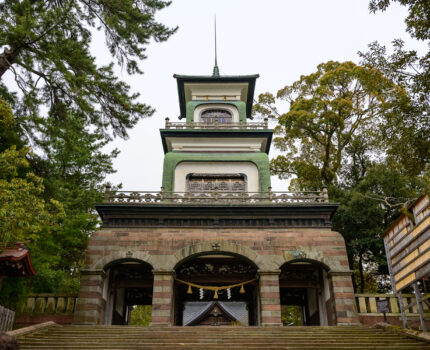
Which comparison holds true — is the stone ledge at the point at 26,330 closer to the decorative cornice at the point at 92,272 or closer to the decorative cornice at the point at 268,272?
the decorative cornice at the point at 92,272

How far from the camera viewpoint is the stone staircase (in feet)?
31.7

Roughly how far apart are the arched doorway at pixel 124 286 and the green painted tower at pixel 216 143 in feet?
14.0

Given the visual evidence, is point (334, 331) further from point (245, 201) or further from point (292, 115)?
point (292, 115)

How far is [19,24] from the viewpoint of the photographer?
11141 mm

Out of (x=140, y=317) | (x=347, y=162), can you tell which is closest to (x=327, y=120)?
(x=347, y=162)

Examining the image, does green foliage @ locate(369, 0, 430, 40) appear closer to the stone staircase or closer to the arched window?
the stone staircase

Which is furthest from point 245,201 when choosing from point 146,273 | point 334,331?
point 334,331

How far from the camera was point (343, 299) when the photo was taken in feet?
46.8

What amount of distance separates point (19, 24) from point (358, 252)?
753 inches

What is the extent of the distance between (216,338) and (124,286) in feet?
24.7

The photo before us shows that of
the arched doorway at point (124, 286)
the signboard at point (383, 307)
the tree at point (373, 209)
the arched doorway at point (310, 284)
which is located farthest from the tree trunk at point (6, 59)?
the tree at point (373, 209)

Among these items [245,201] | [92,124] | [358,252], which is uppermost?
[92,124]

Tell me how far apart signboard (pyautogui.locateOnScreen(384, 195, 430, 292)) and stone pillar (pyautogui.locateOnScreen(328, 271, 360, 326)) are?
5.82 feet

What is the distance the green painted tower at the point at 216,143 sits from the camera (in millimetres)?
19422
